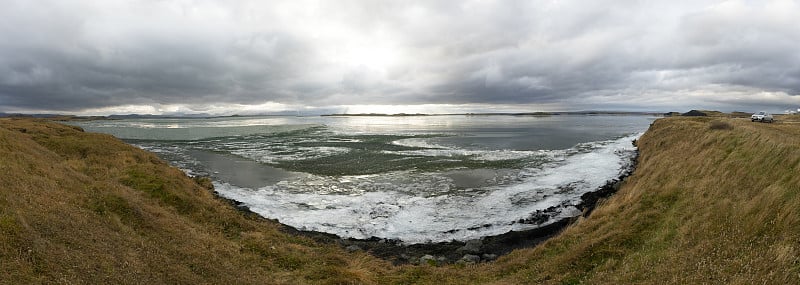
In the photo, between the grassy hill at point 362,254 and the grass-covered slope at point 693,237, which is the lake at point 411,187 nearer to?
the grassy hill at point 362,254

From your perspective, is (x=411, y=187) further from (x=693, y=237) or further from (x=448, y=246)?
(x=693, y=237)

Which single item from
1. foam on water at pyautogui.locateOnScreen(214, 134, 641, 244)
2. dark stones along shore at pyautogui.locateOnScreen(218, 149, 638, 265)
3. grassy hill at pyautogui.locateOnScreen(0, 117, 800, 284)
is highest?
grassy hill at pyautogui.locateOnScreen(0, 117, 800, 284)

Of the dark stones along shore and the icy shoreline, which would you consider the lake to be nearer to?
the icy shoreline

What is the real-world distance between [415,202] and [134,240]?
18.2 m

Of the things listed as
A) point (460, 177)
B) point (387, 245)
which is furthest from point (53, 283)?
point (460, 177)

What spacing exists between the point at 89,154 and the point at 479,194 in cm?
3195

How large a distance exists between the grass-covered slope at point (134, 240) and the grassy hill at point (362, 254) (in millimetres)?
52

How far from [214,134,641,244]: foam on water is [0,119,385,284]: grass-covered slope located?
3.92 meters

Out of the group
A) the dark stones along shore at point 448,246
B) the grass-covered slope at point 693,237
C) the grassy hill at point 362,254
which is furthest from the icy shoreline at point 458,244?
the grass-covered slope at point 693,237

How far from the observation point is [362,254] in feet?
→ 58.3

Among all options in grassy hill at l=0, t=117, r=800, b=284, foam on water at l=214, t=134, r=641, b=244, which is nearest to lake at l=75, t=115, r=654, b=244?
foam on water at l=214, t=134, r=641, b=244

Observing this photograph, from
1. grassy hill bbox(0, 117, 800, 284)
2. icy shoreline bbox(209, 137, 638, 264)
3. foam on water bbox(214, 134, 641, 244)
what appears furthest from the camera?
foam on water bbox(214, 134, 641, 244)

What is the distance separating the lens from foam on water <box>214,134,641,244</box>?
874 inches

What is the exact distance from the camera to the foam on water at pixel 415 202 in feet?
72.8
